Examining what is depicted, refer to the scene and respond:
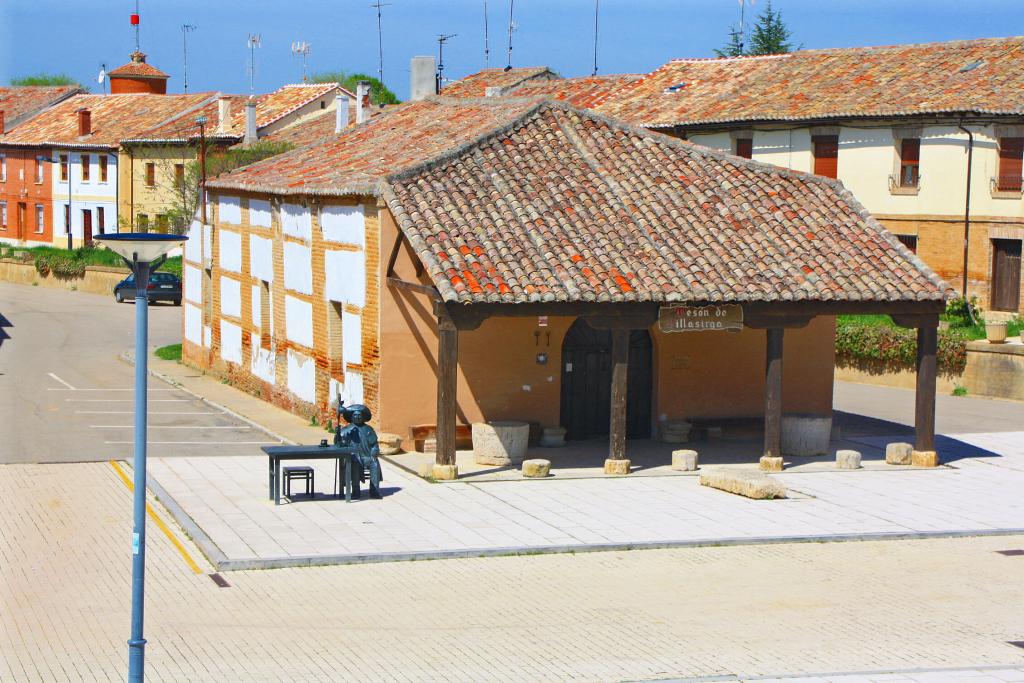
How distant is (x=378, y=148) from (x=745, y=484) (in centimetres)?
1130

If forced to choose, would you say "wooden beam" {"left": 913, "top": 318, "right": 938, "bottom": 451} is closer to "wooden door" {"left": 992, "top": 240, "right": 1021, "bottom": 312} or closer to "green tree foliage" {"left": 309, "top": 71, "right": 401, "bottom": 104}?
"wooden door" {"left": 992, "top": 240, "right": 1021, "bottom": 312}

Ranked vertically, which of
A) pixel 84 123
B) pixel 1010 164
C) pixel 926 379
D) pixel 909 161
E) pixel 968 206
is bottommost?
pixel 926 379

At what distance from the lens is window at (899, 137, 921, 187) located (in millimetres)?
39188

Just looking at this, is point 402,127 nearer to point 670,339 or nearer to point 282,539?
point 670,339

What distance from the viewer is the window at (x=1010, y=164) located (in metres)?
36.7

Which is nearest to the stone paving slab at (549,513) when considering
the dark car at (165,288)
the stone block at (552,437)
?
the stone block at (552,437)

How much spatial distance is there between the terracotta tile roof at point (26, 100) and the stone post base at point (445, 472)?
199 feet

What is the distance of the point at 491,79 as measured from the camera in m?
59.2

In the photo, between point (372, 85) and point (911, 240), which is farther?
point (372, 85)

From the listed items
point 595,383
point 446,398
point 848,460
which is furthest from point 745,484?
point 595,383

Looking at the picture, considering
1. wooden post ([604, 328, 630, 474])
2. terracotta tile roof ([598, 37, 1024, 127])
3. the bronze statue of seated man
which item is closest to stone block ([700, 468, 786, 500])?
wooden post ([604, 328, 630, 474])

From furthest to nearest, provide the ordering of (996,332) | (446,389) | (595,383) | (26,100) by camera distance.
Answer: (26,100)
(996,332)
(595,383)
(446,389)

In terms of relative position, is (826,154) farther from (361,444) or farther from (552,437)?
(361,444)

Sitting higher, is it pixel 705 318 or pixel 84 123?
pixel 84 123
